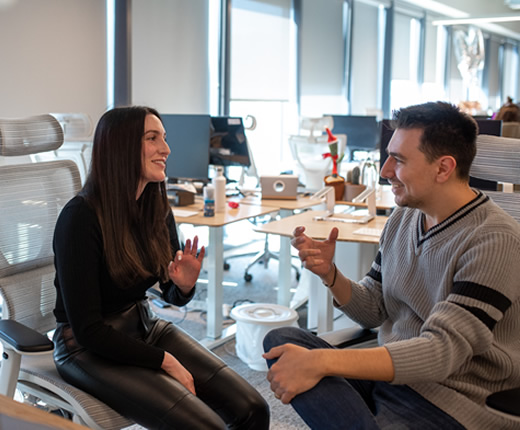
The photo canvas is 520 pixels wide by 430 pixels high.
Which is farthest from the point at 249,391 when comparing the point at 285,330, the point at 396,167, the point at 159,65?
the point at 159,65

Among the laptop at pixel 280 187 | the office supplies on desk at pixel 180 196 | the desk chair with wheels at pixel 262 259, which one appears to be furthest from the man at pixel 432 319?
the desk chair with wheels at pixel 262 259

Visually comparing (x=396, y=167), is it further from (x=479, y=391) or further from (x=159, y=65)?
(x=159, y=65)

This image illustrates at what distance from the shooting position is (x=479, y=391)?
1.48 meters

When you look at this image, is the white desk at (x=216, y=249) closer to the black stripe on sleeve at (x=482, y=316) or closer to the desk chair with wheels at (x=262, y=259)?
the desk chair with wheels at (x=262, y=259)

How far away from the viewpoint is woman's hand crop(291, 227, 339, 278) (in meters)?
1.79

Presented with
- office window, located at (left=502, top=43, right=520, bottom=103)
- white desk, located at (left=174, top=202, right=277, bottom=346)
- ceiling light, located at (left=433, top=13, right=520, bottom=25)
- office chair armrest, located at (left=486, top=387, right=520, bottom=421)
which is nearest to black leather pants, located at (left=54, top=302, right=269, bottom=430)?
office chair armrest, located at (left=486, top=387, right=520, bottom=421)

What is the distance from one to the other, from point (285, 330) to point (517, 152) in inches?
32.6

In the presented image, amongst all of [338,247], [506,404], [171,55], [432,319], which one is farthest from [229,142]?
[506,404]

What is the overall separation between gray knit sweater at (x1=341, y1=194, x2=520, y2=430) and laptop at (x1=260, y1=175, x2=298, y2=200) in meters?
2.11

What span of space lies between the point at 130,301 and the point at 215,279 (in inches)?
60.3

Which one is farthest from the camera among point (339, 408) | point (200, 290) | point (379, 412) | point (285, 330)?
point (200, 290)

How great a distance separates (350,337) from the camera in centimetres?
181

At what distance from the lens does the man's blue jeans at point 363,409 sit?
1.41 meters

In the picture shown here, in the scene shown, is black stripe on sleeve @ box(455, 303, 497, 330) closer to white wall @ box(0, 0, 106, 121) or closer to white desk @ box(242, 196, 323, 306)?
white desk @ box(242, 196, 323, 306)
